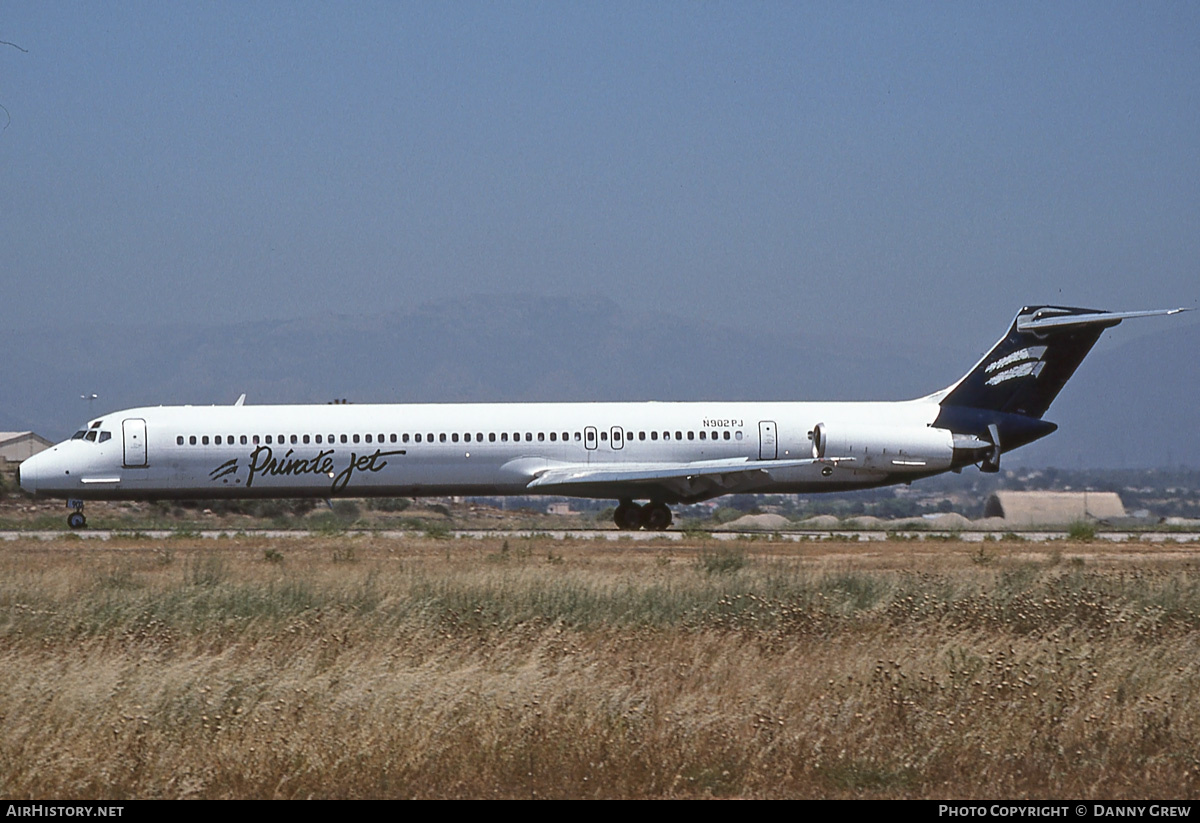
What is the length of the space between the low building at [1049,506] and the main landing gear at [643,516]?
20.4 m

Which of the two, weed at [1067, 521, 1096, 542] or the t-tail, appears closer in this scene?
weed at [1067, 521, 1096, 542]

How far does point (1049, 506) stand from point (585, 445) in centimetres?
2622

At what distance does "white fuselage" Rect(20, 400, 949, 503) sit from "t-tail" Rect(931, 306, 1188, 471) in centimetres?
129

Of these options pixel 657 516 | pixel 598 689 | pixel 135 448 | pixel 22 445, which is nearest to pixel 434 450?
pixel 657 516

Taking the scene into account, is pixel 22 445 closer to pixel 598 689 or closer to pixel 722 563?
pixel 722 563

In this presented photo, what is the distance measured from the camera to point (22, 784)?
8688mm

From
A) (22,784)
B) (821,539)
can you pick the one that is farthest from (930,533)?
(22,784)

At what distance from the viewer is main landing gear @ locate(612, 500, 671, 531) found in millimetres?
35281

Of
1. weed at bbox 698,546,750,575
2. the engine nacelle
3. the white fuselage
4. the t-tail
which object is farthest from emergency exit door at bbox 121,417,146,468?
the t-tail

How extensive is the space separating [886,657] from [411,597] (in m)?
6.06

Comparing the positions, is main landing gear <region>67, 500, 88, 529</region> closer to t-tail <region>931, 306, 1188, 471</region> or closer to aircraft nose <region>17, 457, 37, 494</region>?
aircraft nose <region>17, 457, 37, 494</region>

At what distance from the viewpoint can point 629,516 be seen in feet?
117

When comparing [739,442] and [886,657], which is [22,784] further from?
[739,442]

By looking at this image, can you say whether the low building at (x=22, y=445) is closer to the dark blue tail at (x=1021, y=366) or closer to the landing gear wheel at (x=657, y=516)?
the landing gear wheel at (x=657, y=516)
